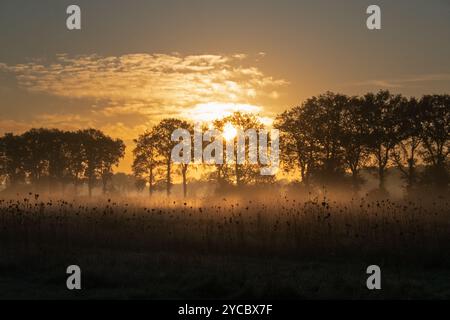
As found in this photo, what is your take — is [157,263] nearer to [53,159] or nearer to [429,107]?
[429,107]

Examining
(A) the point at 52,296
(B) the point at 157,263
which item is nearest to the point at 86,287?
(A) the point at 52,296

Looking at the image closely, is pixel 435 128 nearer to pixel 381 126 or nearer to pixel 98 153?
pixel 381 126

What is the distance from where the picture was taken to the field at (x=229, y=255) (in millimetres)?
9562

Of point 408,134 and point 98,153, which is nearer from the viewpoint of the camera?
point 408,134

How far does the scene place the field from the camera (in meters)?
9.56

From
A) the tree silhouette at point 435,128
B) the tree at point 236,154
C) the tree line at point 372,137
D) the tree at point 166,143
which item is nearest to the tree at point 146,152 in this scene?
the tree at point 166,143

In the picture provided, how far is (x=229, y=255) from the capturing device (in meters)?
13.7

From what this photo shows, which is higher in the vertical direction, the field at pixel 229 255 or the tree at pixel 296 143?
the tree at pixel 296 143

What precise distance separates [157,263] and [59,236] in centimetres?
523

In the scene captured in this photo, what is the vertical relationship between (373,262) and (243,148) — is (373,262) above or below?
below

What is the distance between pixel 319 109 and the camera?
149 ft

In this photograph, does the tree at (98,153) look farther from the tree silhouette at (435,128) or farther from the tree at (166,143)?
the tree silhouette at (435,128)

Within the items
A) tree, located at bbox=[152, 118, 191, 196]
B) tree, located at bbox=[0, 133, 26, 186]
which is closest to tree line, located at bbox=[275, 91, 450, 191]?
tree, located at bbox=[152, 118, 191, 196]

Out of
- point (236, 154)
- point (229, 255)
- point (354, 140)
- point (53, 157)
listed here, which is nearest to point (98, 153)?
point (53, 157)
